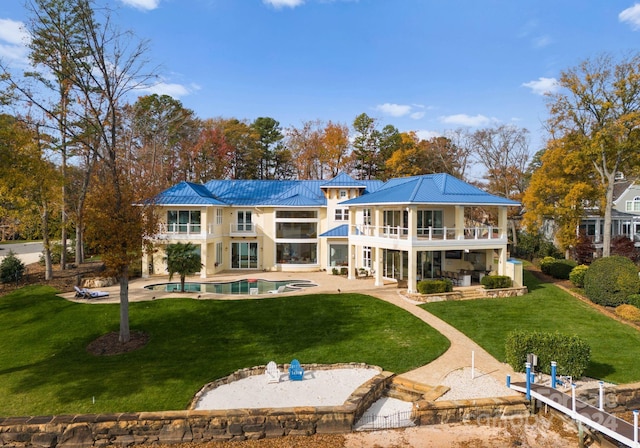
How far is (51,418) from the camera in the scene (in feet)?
29.3

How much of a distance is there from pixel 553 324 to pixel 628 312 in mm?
4190

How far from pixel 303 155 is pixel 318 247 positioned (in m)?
19.0

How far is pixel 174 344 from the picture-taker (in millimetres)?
13508

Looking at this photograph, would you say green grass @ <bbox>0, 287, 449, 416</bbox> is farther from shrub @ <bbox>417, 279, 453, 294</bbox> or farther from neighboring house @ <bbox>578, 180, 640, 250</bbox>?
neighboring house @ <bbox>578, 180, 640, 250</bbox>

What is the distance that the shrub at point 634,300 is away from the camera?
17569 millimetres

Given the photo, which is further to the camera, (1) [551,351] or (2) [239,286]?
(2) [239,286]

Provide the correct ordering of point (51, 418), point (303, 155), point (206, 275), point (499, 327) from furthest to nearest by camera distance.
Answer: point (303, 155)
point (206, 275)
point (499, 327)
point (51, 418)

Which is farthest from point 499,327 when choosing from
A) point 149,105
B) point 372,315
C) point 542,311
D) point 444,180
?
point 149,105

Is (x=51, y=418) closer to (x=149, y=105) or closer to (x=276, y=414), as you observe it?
(x=276, y=414)

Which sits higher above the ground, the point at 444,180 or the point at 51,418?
the point at 444,180

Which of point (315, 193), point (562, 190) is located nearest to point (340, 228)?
point (315, 193)

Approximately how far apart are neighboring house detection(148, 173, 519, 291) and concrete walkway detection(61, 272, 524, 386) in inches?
51.5

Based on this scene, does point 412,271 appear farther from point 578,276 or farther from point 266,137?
point 266,137

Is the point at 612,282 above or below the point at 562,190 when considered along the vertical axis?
below
